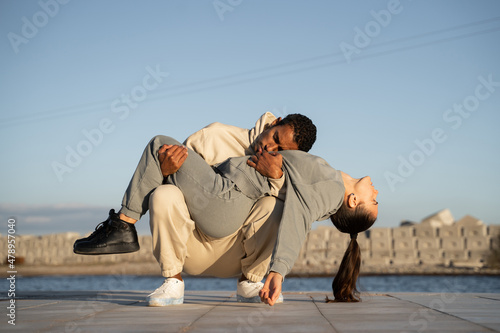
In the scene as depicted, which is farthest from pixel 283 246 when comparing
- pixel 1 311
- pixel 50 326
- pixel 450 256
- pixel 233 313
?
pixel 450 256

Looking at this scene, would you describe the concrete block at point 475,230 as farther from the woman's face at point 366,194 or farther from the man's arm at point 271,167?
the man's arm at point 271,167

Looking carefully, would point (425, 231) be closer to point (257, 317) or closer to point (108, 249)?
point (108, 249)

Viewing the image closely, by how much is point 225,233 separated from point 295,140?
2.28ft

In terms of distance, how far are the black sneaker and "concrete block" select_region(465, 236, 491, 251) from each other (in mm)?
49948

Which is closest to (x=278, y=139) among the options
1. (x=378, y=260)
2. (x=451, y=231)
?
(x=378, y=260)

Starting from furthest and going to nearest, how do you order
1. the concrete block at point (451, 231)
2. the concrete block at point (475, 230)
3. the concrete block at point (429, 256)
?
1. the concrete block at point (451, 231)
2. the concrete block at point (429, 256)
3. the concrete block at point (475, 230)

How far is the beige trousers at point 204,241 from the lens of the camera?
3.40 m

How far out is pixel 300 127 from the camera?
3.61 metres

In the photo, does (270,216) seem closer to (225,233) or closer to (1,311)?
(225,233)

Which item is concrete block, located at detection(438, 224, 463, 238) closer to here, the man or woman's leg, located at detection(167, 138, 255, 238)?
the man

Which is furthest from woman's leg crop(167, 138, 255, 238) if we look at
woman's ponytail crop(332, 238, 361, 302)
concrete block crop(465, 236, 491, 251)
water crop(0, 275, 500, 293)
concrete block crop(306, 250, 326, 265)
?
concrete block crop(465, 236, 491, 251)

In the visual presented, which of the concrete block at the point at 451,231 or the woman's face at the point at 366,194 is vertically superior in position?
the woman's face at the point at 366,194

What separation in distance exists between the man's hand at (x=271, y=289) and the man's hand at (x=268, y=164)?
65 centimetres

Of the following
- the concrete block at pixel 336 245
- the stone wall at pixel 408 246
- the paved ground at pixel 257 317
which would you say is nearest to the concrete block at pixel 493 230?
the stone wall at pixel 408 246
